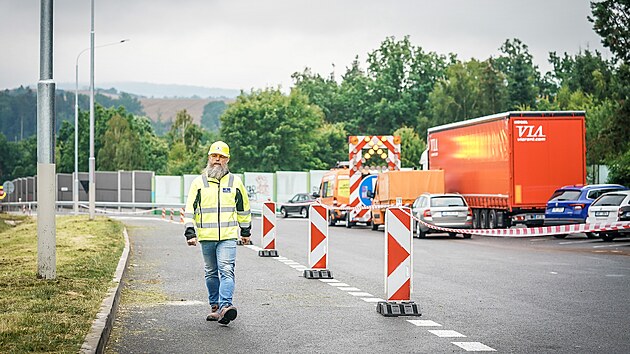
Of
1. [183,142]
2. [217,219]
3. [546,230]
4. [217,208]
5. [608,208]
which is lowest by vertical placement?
[546,230]

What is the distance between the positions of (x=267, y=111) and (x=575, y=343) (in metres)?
81.9

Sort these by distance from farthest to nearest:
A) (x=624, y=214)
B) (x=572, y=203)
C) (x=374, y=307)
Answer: (x=572, y=203)
(x=624, y=214)
(x=374, y=307)

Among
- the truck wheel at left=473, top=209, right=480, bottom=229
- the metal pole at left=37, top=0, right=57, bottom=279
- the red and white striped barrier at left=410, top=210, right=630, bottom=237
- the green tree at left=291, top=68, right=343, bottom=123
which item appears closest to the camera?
the metal pole at left=37, top=0, right=57, bottom=279

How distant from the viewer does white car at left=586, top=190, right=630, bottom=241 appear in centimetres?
3089

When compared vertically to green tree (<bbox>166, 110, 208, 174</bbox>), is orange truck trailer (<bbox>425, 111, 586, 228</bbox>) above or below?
below

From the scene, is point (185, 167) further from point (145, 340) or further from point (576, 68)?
point (145, 340)

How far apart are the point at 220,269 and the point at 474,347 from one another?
10.4ft

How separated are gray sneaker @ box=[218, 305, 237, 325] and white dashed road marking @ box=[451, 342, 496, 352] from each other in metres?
2.48

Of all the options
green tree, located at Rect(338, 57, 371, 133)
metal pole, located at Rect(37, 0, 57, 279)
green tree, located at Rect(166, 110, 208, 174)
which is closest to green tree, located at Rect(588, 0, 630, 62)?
metal pole, located at Rect(37, 0, 57, 279)

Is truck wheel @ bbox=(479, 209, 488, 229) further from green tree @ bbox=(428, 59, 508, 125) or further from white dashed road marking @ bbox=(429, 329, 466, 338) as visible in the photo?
green tree @ bbox=(428, 59, 508, 125)

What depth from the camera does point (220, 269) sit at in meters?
12.5

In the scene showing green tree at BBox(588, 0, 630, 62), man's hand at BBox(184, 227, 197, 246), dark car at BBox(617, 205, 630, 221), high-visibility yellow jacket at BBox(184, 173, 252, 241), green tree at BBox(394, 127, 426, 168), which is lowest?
dark car at BBox(617, 205, 630, 221)

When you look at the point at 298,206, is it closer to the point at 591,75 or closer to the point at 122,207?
the point at 122,207

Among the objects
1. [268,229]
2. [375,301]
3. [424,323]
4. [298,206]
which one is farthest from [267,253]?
[298,206]
